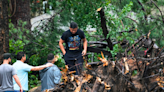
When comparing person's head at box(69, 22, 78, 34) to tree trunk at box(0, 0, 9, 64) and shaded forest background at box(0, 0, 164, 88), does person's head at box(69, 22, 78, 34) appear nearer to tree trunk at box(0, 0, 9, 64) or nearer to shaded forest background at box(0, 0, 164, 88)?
shaded forest background at box(0, 0, 164, 88)

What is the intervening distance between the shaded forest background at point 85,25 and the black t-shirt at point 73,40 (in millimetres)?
1097

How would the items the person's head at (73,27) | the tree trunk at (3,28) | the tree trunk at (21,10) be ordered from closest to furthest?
the person's head at (73,27) → the tree trunk at (3,28) → the tree trunk at (21,10)

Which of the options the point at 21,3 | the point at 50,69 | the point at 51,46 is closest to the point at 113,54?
the point at 50,69

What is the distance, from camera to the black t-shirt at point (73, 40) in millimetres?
4910

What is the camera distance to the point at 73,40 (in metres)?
4.92

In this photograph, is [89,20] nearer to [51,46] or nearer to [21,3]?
[51,46]

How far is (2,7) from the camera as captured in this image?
18.4ft

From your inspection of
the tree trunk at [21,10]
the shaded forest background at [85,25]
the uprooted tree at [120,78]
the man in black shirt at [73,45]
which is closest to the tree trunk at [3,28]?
the shaded forest background at [85,25]

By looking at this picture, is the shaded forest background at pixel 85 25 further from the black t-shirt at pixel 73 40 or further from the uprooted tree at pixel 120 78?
the uprooted tree at pixel 120 78

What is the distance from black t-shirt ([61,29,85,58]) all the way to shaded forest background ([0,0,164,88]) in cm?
110

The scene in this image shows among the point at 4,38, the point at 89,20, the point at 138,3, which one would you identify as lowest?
the point at 4,38

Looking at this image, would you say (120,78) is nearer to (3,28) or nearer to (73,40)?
(73,40)

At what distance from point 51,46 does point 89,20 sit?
184 cm

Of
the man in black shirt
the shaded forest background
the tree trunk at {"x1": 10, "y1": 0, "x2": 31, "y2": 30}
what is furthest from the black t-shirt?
the tree trunk at {"x1": 10, "y1": 0, "x2": 31, "y2": 30}
